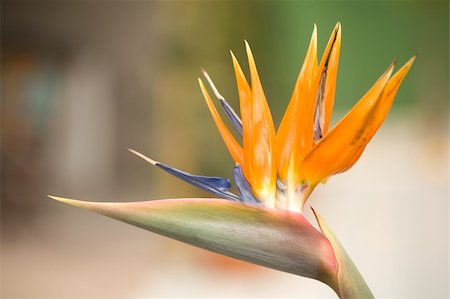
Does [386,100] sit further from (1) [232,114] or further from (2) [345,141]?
(1) [232,114]

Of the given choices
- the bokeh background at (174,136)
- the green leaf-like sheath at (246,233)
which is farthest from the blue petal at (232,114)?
the bokeh background at (174,136)

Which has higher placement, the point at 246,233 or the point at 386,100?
the point at 386,100

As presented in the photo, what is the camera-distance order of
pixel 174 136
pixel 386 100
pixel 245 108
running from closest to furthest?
pixel 386 100 < pixel 245 108 < pixel 174 136

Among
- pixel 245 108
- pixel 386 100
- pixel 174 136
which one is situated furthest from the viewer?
pixel 174 136

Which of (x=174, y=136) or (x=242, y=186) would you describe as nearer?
(x=242, y=186)

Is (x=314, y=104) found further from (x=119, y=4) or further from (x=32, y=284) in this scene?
(x=119, y=4)

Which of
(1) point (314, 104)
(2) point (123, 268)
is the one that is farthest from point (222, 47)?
(1) point (314, 104)

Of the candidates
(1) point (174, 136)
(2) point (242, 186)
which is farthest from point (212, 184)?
(1) point (174, 136)
